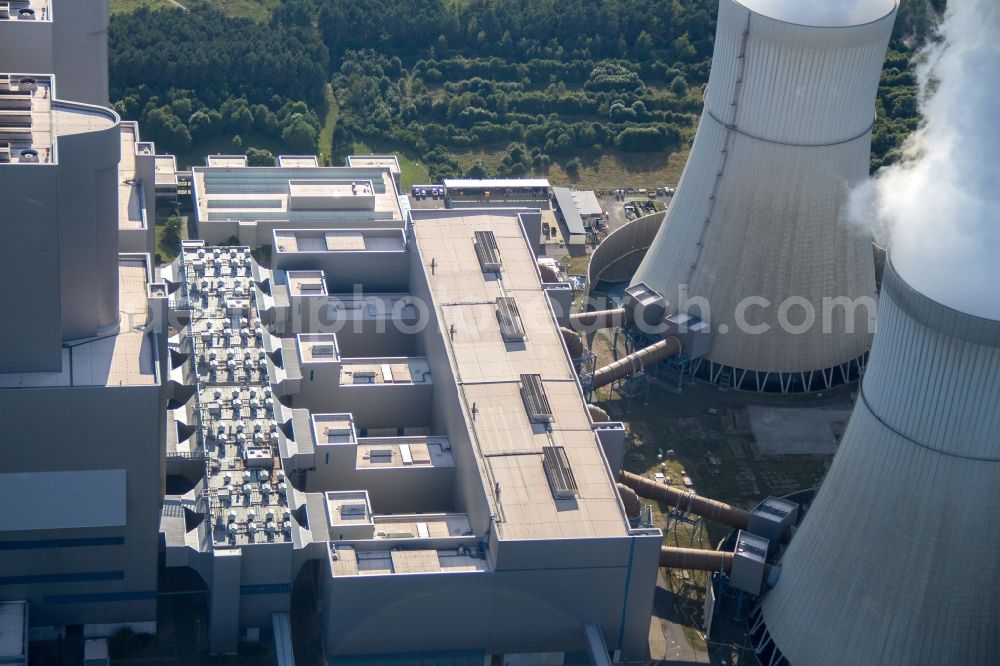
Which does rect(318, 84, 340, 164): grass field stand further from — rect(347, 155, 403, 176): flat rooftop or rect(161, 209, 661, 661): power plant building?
rect(161, 209, 661, 661): power plant building

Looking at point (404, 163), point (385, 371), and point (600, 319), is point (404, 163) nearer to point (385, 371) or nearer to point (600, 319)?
point (600, 319)

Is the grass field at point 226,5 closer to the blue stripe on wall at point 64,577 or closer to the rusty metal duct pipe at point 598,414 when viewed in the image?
the rusty metal duct pipe at point 598,414

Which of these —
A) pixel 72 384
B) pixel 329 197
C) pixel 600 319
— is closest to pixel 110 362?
pixel 72 384

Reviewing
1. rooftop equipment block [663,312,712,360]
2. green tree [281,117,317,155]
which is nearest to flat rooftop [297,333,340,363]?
rooftop equipment block [663,312,712,360]

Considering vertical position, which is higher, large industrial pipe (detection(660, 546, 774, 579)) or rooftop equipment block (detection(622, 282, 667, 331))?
rooftop equipment block (detection(622, 282, 667, 331))

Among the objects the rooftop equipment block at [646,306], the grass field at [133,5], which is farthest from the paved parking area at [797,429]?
the grass field at [133,5]
